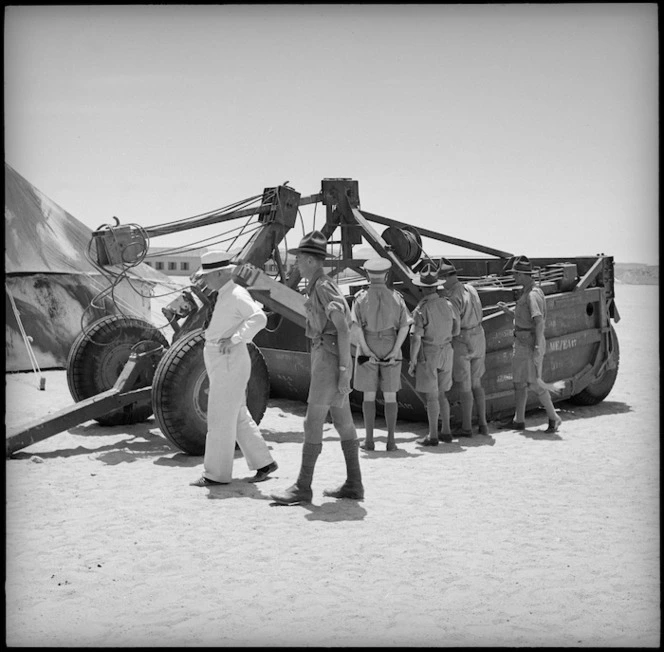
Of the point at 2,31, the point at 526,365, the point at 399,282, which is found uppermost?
the point at 2,31

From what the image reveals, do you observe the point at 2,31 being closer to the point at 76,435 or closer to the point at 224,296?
the point at 224,296

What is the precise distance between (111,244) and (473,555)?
4977 millimetres

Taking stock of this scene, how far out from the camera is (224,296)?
268 inches

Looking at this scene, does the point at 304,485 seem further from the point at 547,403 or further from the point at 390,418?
the point at 547,403

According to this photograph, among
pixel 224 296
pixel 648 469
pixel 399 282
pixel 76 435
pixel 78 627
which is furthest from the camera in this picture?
pixel 399 282

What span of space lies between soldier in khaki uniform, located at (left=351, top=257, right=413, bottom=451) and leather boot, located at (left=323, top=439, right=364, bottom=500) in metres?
1.73

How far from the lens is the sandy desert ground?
420cm

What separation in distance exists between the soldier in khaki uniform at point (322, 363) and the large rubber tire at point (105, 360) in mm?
3248

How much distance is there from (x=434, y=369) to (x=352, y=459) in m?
2.36

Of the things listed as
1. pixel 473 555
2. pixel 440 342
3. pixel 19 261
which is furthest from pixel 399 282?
pixel 19 261

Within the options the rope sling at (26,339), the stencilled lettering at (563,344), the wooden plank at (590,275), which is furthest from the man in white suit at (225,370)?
the rope sling at (26,339)

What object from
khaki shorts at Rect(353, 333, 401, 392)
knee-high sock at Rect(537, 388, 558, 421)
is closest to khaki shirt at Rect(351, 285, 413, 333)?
khaki shorts at Rect(353, 333, 401, 392)

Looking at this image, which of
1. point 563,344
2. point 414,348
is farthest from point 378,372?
point 563,344

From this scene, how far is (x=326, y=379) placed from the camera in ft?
20.0
